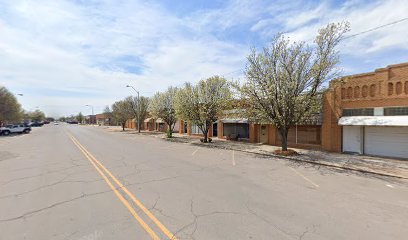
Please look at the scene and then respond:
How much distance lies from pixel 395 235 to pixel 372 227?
15.1 inches

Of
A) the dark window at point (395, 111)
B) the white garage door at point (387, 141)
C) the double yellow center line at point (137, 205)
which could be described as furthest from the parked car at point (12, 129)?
the dark window at point (395, 111)

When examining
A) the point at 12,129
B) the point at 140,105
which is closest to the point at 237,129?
the point at 140,105

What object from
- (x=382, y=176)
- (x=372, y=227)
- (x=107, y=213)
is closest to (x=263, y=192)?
(x=372, y=227)

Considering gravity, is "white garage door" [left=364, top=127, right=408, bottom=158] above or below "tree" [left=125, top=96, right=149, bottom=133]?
below

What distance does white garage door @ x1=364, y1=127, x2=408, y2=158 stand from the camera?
13.5 m

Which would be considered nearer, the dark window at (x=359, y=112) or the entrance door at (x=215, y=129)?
the dark window at (x=359, y=112)

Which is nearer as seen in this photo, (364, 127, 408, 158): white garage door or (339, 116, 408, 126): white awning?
(339, 116, 408, 126): white awning

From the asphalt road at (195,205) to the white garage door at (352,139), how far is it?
6.83 m

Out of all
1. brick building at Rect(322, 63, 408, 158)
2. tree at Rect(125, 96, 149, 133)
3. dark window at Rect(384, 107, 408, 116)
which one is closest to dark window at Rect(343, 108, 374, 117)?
brick building at Rect(322, 63, 408, 158)

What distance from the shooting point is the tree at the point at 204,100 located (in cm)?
2241

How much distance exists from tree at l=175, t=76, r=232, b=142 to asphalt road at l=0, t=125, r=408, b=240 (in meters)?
13.4

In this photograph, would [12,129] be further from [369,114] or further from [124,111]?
[369,114]

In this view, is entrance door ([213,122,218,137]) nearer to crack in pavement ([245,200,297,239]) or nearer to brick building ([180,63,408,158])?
brick building ([180,63,408,158])

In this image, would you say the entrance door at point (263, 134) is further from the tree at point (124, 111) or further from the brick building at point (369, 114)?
the tree at point (124, 111)
